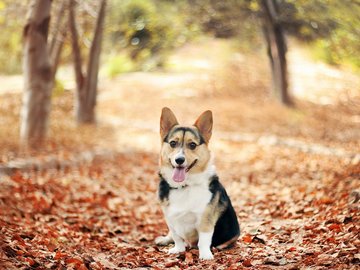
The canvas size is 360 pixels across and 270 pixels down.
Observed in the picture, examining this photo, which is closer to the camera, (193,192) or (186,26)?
(193,192)

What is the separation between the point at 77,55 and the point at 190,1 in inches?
252

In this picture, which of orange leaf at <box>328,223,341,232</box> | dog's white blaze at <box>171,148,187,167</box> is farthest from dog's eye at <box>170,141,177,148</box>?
orange leaf at <box>328,223,341,232</box>

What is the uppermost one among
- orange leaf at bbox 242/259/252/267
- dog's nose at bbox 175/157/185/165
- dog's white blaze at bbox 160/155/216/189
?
dog's nose at bbox 175/157/185/165

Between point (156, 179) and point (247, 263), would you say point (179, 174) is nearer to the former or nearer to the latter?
point (247, 263)

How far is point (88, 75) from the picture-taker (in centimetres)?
1584

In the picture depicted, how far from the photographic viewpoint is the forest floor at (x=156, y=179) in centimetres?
524

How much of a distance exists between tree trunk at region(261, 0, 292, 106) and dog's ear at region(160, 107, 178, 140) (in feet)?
45.7

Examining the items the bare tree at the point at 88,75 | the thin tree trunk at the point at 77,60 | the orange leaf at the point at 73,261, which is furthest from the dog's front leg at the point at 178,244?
the bare tree at the point at 88,75

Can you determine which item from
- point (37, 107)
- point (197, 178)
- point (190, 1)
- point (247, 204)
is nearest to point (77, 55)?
point (37, 107)

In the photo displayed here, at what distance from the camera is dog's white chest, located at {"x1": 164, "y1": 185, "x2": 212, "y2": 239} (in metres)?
5.36

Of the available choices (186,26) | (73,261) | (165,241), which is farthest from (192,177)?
(186,26)

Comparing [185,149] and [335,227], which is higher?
[185,149]

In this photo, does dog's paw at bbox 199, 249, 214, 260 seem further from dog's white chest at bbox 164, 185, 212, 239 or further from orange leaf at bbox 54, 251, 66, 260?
orange leaf at bbox 54, 251, 66, 260

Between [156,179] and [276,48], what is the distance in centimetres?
1053
